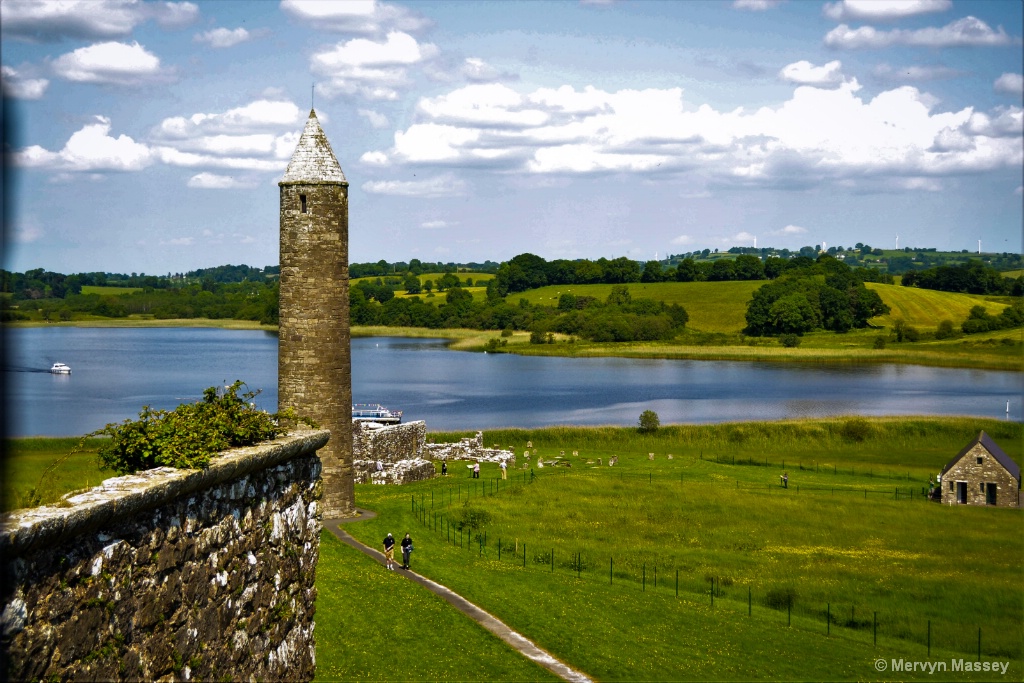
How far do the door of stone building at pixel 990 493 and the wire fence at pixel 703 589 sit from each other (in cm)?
1978

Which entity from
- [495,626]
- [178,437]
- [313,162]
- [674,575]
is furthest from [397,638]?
[313,162]

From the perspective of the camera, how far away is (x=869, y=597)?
2939 cm

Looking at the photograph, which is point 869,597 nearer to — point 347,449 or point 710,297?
point 347,449

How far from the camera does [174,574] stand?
25.6 feet

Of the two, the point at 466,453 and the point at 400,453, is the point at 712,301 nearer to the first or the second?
the point at 466,453

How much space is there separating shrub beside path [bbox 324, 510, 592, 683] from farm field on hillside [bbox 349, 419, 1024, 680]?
344 millimetres

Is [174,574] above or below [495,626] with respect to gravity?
above

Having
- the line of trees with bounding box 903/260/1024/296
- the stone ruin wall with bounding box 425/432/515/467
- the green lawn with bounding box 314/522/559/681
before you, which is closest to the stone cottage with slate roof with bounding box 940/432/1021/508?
the stone ruin wall with bounding box 425/432/515/467

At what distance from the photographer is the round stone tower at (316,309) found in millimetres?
32688

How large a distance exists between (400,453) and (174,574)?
4252 centimetres

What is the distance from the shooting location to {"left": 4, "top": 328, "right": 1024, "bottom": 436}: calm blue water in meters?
86.6

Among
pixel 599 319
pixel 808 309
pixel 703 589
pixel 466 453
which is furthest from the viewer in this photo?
pixel 599 319

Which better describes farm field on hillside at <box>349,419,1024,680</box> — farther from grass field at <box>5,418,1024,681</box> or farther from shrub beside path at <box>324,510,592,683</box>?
shrub beside path at <box>324,510,592,683</box>

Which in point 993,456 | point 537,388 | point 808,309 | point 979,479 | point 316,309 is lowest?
point 537,388
